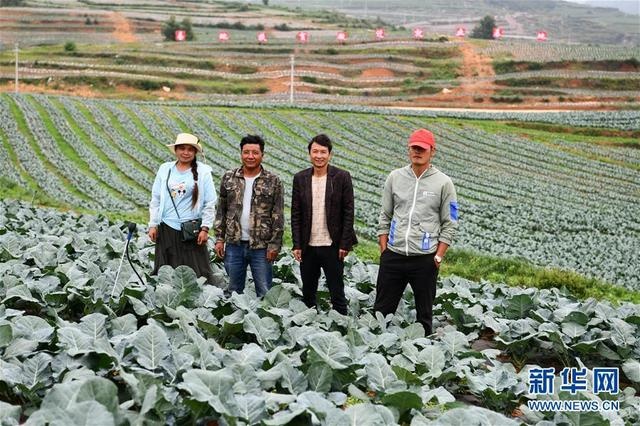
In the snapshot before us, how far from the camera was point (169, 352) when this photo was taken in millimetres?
4848

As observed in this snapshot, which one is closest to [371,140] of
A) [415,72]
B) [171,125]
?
[171,125]

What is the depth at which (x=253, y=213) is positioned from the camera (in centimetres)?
759

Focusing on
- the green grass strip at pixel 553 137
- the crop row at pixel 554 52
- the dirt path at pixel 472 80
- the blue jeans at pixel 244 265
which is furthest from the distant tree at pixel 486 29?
the blue jeans at pixel 244 265

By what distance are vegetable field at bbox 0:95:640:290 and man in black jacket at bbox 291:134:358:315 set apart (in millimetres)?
9151

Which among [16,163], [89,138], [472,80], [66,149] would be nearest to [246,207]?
[16,163]

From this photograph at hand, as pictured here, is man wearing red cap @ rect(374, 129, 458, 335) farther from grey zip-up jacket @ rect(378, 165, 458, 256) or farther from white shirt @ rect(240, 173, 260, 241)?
white shirt @ rect(240, 173, 260, 241)

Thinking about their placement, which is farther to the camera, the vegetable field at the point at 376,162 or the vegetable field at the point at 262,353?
the vegetable field at the point at 376,162

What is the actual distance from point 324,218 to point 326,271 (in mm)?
499

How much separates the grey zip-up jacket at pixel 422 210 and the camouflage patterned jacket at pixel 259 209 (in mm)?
1187

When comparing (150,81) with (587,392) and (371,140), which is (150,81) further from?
(587,392)

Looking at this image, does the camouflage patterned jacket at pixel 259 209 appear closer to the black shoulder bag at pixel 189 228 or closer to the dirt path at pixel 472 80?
the black shoulder bag at pixel 189 228

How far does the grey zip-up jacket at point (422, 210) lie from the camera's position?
6.89m

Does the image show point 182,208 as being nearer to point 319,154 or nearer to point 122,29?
point 319,154

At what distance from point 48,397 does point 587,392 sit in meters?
3.23
